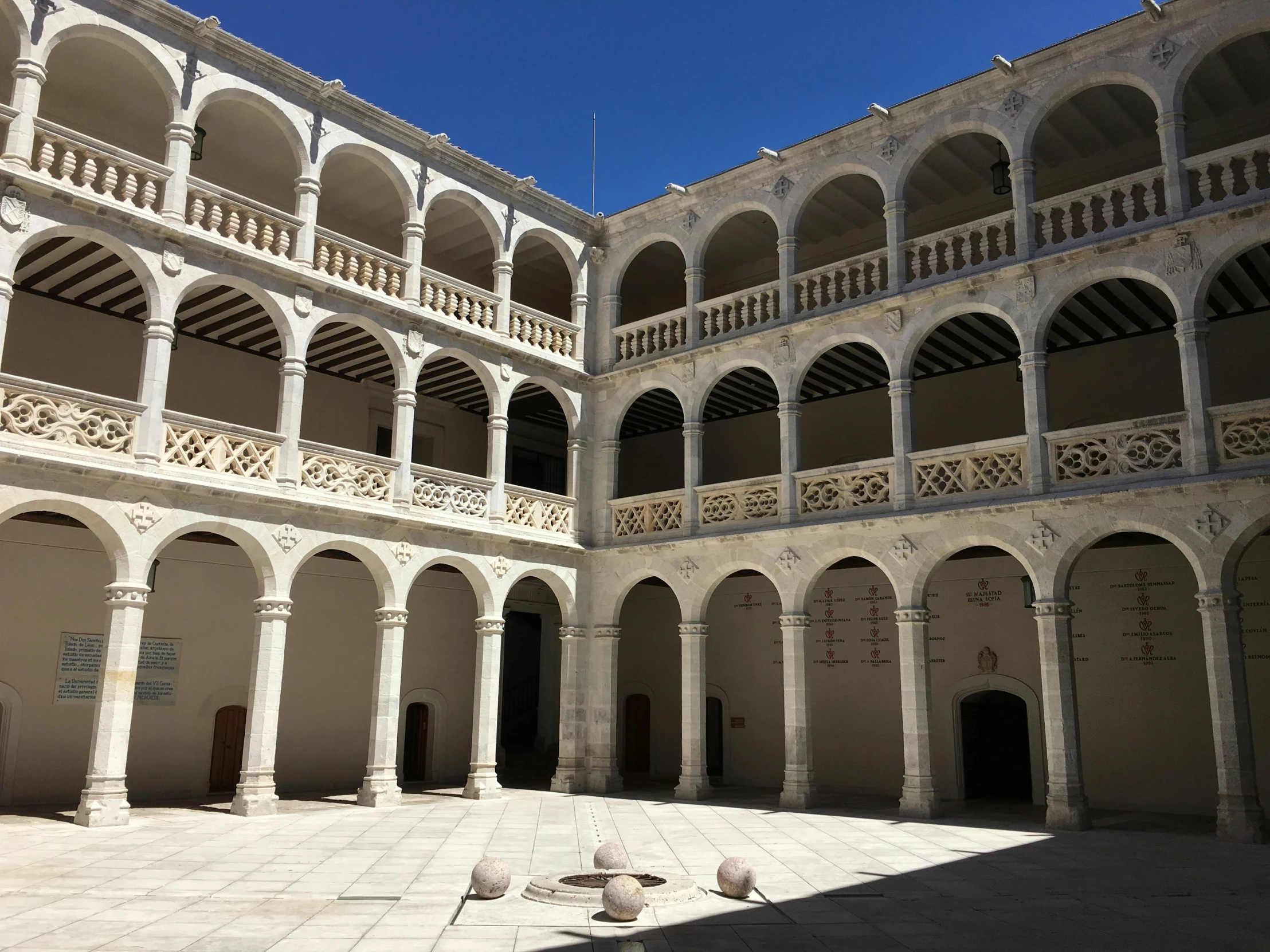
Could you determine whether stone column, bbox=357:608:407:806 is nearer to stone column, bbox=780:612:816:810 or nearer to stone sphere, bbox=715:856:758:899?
stone column, bbox=780:612:816:810

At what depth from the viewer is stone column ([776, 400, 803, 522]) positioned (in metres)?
15.5

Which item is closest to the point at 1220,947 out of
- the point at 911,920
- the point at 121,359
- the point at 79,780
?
the point at 911,920

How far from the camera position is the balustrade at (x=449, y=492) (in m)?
15.4

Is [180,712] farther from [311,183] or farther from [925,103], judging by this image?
[925,103]

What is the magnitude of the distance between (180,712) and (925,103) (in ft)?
47.1

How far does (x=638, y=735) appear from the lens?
2086 centimetres

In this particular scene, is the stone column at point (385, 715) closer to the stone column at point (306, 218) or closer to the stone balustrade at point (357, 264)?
the stone balustrade at point (357, 264)

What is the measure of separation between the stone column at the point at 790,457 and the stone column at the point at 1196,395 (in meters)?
5.34

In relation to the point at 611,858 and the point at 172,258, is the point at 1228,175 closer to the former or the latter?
the point at 611,858

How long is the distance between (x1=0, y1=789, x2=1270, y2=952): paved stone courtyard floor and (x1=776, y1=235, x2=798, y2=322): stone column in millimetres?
7613

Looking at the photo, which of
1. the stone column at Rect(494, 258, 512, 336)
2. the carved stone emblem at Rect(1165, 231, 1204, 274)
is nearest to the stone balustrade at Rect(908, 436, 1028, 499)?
the carved stone emblem at Rect(1165, 231, 1204, 274)

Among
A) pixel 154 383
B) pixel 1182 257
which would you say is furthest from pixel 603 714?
pixel 1182 257

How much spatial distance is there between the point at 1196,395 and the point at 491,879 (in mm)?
9804

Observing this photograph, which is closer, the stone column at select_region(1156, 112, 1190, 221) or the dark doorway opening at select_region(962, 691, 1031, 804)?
the stone column at select_region(1156, 112, 1190, 221)
